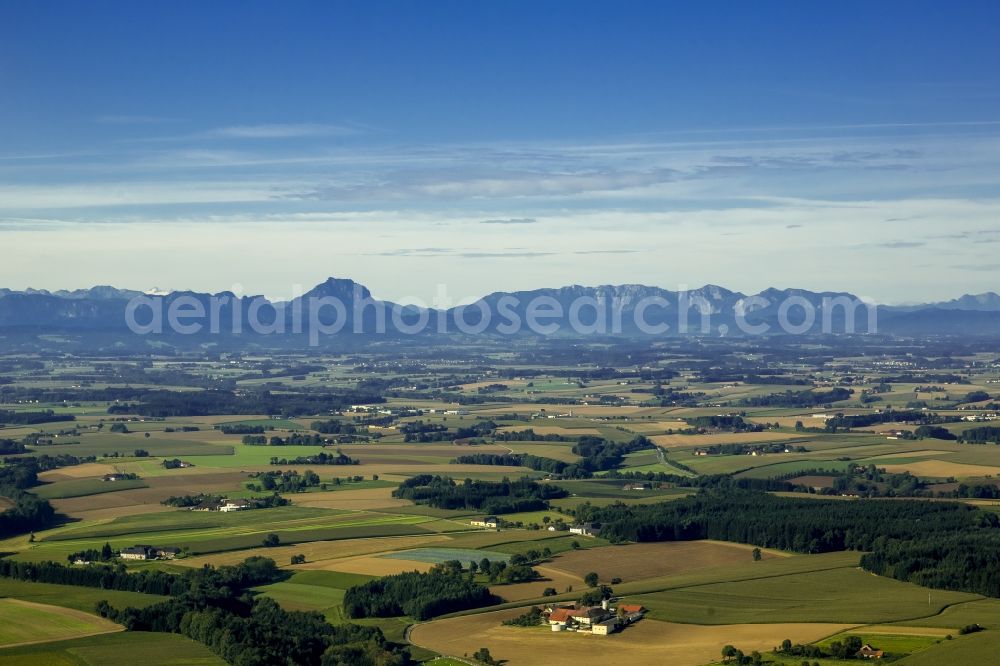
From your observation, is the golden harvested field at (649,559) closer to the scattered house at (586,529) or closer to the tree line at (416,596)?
the scattered house at (586,529)

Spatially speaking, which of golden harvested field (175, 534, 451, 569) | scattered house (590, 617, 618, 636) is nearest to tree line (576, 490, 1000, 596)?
golden harvested field (175, 534, 451, 569)

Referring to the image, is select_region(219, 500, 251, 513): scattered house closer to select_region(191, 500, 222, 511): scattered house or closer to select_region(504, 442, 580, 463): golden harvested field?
select_region(191, 500, 222, 511): scattered house

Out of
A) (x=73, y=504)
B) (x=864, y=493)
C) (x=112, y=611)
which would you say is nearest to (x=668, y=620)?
(x=112, y=611)

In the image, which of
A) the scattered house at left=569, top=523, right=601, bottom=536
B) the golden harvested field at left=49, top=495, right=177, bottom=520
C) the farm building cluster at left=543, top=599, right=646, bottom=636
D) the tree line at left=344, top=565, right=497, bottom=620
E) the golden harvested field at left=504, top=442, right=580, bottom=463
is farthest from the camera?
the golden harvested field at left=504, top=442, right=580, bottom=463

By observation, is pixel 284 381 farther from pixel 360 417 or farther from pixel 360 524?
pixel 360 524

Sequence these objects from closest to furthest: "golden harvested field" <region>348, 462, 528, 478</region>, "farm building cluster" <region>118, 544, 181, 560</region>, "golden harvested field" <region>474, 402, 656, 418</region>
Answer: "farm building cluster" <region>118, 544, 181, 560</region> → "golden harvested field" <region>348, 462, 528, 478</region> → "golden harvested field" <region>474, 402, 656, 418</region>

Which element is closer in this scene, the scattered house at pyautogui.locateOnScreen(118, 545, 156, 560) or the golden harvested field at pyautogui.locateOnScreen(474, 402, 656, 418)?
the scattered house at pyautogui.locateOnScreen(118, 545, 156, 560)

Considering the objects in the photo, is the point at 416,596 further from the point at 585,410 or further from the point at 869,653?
the point at 585,410

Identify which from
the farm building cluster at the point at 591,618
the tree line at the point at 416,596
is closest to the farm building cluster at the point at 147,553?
the tree line at the point at 416,596

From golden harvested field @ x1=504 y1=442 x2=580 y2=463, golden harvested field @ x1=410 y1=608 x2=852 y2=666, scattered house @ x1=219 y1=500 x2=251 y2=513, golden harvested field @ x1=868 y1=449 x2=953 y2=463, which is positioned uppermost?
golden harvested field @ x1=868 y1=449 x2=953 y2=463
